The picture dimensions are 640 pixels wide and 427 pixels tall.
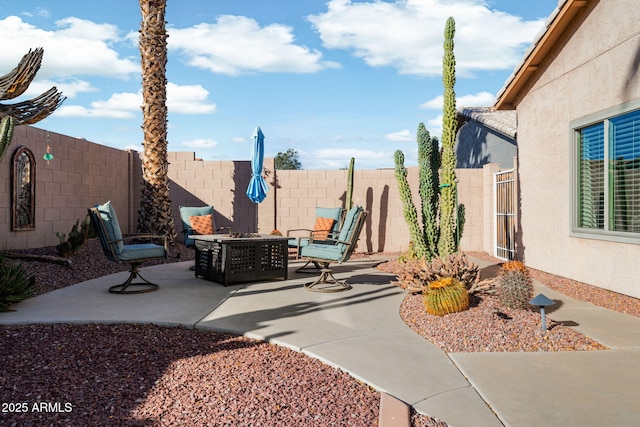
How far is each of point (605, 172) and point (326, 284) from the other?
4.59 meters

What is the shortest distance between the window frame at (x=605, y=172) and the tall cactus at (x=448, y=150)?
2.06m

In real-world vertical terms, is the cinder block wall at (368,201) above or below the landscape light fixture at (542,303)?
above

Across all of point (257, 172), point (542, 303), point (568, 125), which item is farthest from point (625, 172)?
point (257, 172)

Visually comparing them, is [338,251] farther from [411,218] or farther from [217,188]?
[217,188]

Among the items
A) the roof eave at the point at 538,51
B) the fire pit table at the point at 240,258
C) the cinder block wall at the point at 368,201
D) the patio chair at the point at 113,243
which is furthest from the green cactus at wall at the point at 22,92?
the roof eave at the point at 538,51

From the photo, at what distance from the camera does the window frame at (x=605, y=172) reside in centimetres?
680

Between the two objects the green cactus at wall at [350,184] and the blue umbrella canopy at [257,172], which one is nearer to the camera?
the blue umbrella canopy at [257,172]

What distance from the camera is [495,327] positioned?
4.98 metres

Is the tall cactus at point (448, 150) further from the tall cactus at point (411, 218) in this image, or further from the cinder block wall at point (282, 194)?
the cinder block wall at point (282, 194)

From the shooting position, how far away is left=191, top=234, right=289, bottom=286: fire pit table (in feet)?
25.8

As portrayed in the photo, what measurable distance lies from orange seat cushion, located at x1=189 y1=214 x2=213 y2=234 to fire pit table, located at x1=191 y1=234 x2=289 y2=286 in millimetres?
2393

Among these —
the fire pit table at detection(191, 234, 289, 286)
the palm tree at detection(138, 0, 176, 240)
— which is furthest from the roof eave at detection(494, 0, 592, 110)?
the palm tree at detection(138, 0, 176, 240)

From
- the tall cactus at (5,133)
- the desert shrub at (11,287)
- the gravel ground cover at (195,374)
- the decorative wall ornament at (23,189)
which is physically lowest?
the gravel ground cover at (195,374)

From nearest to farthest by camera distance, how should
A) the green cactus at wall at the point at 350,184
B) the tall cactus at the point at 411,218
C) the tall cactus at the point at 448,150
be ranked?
the tall cactus at the point at 448,150 < the tall cactus at the point at 411,218 < the green cactus at wall at the point at 350,184
